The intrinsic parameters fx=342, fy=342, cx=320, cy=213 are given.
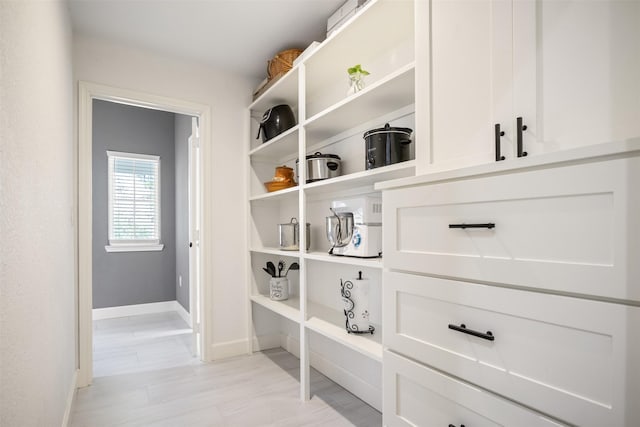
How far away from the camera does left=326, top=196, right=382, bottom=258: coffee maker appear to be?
5.92ft

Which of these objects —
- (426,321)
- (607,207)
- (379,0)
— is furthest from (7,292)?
(379,0)

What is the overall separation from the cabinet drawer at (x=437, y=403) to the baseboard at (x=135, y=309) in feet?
11.7

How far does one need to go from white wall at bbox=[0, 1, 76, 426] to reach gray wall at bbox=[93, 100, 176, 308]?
2.77 meters

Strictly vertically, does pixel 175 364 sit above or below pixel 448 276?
below

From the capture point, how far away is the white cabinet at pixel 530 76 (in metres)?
0.79

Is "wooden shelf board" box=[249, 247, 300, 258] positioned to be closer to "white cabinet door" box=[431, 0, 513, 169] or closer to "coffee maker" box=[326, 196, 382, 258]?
"coffee maker" box=[326, 196, 382, 258]

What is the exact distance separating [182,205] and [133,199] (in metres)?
0.69

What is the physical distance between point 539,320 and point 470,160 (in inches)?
20.5

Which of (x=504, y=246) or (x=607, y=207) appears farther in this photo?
(x=504, y=246)

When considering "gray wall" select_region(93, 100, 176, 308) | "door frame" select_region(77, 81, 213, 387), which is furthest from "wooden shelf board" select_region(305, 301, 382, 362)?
"gray wall" select_region(93, 100, 176, 308)

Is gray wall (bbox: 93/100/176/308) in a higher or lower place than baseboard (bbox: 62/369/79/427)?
higher

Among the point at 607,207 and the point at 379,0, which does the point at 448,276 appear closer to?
the point at 607,207

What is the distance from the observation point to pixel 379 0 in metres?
1.58

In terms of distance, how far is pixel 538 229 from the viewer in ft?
2.71
